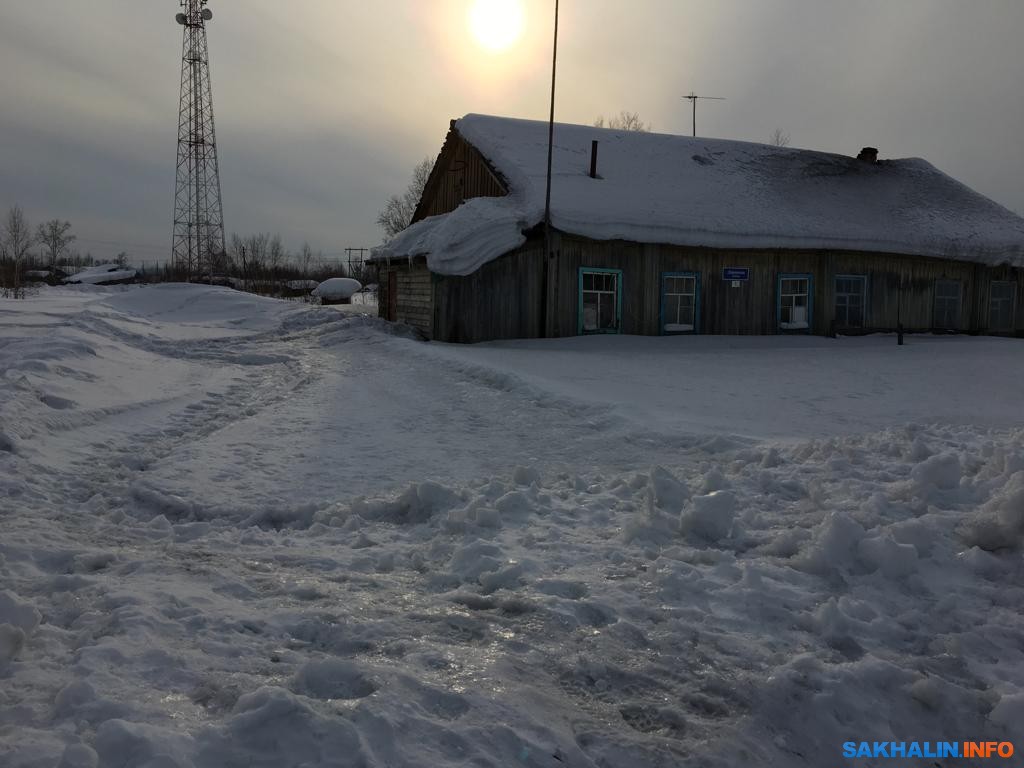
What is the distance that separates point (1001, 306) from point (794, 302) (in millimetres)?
8169

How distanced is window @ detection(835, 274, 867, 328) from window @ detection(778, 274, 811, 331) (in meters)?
1.02

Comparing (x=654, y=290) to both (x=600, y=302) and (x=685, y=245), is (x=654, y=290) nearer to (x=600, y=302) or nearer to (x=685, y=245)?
(x=685, y=245)

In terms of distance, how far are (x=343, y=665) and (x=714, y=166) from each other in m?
21.9

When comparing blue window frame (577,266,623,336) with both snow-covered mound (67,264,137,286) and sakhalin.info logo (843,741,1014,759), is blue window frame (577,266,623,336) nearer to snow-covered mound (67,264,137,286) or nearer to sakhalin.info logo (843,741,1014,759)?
sakhalin.info logo (843,741,1014,759)

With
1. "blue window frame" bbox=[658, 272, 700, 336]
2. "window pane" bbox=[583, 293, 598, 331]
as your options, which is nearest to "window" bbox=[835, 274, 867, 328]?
"blue window frame" bbox=[658, 272, 700, 336]

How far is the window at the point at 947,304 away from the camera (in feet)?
69.0

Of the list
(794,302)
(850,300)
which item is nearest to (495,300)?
(794,302)

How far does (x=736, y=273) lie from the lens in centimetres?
1839

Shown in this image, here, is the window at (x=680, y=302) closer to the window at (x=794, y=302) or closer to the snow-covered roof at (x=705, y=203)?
the snow-covered roof at (x=705, y=203)

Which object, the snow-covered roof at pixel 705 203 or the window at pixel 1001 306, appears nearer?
the snow-covered roof at pixel 705 203

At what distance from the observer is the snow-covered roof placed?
647 inches

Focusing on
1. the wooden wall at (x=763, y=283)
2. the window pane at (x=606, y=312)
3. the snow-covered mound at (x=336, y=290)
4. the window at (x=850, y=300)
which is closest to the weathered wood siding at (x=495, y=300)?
the wooden wall at (x=763, y=283)

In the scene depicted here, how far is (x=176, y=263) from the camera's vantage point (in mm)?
43344

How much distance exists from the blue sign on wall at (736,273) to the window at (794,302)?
1.09 meters
